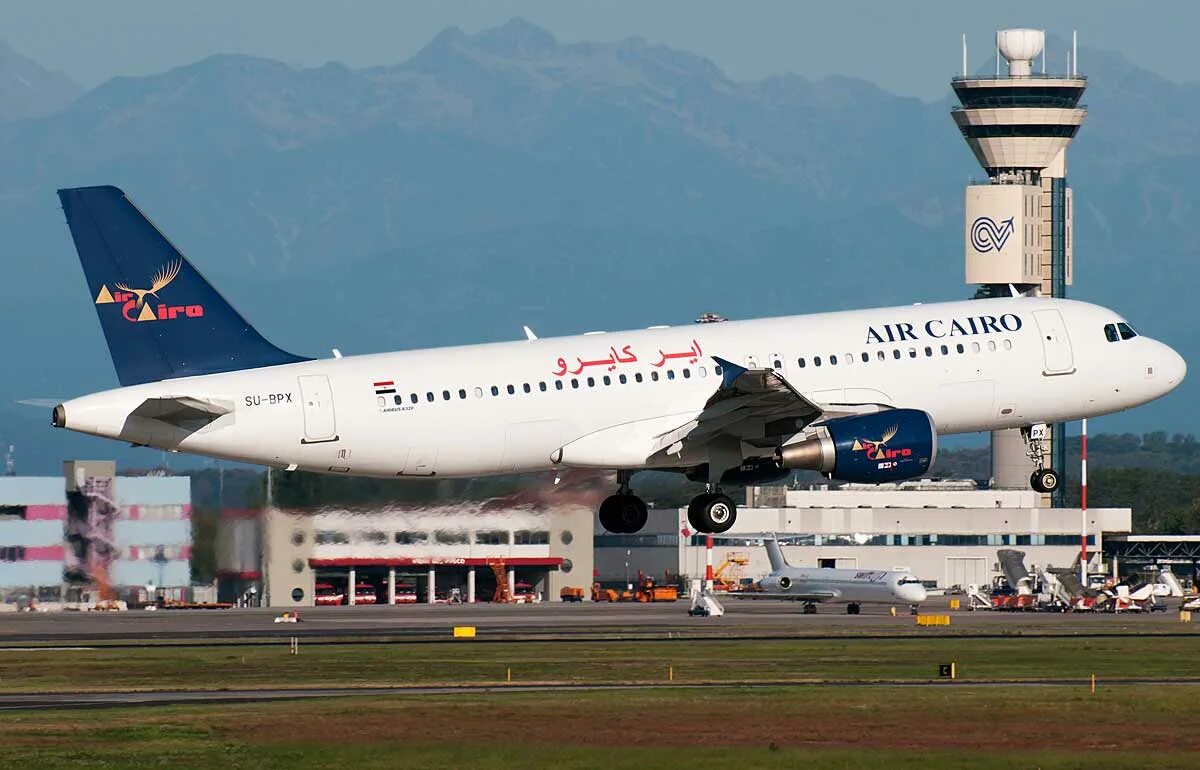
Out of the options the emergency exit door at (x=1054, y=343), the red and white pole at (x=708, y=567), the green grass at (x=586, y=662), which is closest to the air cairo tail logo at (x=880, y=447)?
the emergency exit door at (x=1054, y=343)

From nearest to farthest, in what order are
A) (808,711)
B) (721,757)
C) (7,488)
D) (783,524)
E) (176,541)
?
(721,757) → (808,711) → (176,541) → (7,488) → (783,524)

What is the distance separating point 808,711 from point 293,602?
47.7 meters

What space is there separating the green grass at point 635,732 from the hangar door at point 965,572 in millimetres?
100477

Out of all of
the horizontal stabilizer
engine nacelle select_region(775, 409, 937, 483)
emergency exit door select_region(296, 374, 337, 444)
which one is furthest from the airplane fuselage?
engine nacelle select_region(775, 409, 937, 483)

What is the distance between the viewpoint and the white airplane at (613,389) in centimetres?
5219

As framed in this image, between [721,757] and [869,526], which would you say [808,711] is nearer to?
[721,757]

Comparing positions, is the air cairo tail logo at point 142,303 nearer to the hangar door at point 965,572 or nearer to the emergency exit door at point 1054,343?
the emergency exit door at point 1054,343

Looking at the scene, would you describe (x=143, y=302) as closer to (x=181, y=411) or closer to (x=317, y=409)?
(x=181, y=411)

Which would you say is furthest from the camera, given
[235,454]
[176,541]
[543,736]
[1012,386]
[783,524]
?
[783,524]

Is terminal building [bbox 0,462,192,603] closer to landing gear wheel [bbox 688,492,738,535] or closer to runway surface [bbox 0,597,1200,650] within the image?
runway surface [bbox 0,597,1200,650]

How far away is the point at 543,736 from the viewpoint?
140 feet

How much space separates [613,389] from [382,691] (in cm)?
913

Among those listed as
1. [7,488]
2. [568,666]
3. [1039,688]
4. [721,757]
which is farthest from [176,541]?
[721,757]

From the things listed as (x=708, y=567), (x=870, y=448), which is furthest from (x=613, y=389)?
(x=708, y=567)
